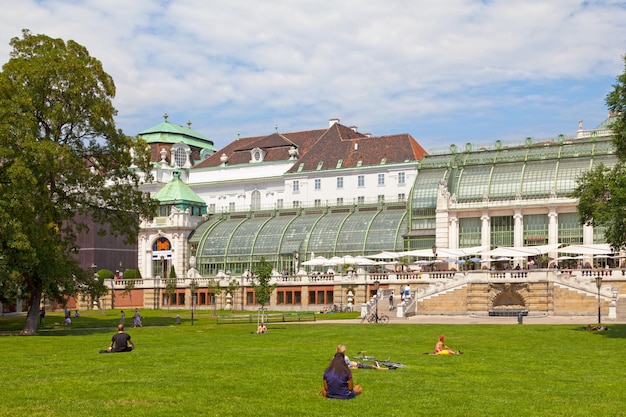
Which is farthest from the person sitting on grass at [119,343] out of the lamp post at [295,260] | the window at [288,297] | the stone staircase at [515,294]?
the lamp post at [295,260]

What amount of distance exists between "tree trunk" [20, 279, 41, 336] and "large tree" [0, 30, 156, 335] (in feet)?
0.21

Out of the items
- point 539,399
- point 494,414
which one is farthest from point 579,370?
point 494,414

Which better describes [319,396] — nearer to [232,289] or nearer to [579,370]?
[579,370]

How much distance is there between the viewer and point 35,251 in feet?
189

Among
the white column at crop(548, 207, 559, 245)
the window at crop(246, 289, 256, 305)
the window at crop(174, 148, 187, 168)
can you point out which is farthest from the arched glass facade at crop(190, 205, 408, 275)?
the window at crop(174, 148, 187, 168)

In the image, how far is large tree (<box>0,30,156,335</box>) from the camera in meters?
57.4

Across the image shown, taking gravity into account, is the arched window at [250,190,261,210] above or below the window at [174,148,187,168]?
below

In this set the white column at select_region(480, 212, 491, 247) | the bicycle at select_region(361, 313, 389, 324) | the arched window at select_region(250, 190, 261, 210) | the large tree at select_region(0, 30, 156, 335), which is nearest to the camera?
the large tree at select_region(0, 30, 156, 335)

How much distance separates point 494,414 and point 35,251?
39.9m

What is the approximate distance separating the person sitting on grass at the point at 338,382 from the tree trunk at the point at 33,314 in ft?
123

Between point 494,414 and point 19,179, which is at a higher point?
point 19,179

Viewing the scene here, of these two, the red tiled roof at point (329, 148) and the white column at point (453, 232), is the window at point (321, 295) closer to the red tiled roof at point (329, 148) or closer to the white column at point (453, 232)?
the white column at point (453, 232)

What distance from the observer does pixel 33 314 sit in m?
60.9

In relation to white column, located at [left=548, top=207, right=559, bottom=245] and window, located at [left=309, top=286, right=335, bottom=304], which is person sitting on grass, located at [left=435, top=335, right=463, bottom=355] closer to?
window, located at [left=309, top=286, right=335, bottom=304]
